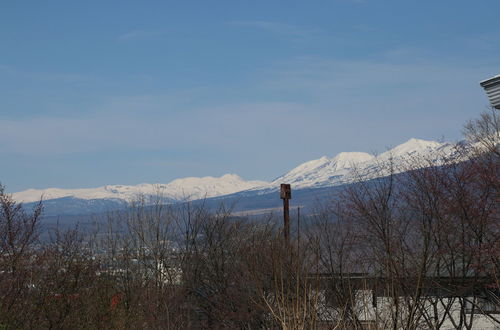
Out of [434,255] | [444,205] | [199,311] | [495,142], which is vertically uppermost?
[495,142]

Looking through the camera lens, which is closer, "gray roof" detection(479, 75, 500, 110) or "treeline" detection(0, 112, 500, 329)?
"gray roof" detection(479, 75, 500, 110)

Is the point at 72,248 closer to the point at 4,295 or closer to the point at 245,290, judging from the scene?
the point at 4,295

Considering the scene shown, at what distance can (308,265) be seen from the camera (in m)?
18.8

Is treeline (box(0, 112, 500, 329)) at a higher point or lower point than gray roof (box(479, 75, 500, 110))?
lower

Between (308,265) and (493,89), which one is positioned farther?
(308,265)

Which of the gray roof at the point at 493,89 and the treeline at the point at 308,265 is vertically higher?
the gray roof at the point at 493,89

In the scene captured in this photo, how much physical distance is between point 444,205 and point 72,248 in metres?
15.6

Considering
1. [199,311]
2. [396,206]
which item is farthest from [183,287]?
[396,206]

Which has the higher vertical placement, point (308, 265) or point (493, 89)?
point (493, 89)

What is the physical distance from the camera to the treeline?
57.3 feet

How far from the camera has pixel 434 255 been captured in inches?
1105

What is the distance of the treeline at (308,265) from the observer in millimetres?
17453

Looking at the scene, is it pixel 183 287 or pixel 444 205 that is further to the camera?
pixel 183 287

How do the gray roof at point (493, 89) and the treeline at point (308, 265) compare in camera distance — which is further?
the treeline at point (308, 265)
